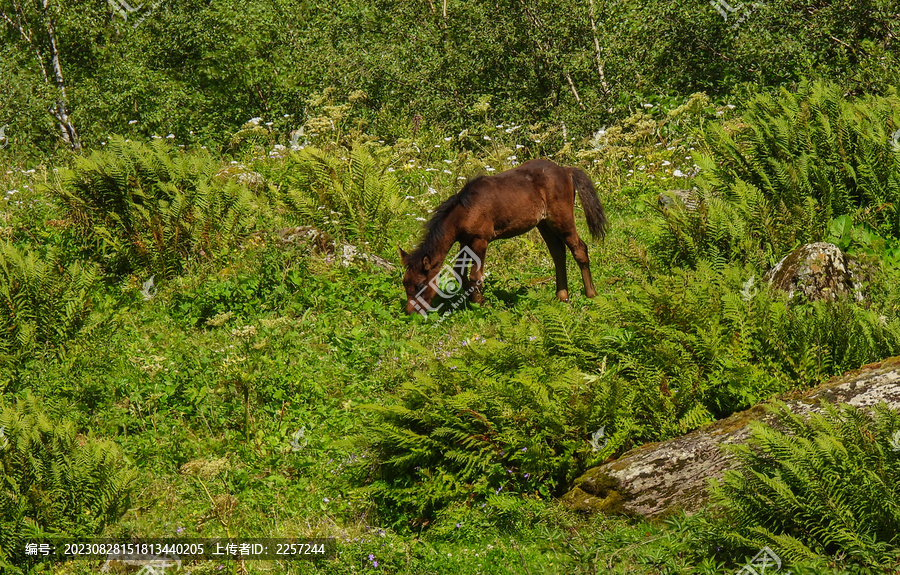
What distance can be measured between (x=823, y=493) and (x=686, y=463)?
1374 mm

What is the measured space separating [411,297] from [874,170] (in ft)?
18.7

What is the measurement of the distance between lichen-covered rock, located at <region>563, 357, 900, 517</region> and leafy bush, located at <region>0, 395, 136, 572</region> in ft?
12.3

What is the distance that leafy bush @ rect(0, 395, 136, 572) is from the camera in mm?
7020

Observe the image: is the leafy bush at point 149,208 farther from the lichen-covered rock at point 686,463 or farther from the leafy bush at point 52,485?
the lichen-covered rock at point 686,463

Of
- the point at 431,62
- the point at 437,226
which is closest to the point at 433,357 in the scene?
the point at 437,226

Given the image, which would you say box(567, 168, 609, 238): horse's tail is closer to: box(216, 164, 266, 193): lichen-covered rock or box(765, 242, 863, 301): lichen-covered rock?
box(765, 242, 863, 301): lichen-covered rock

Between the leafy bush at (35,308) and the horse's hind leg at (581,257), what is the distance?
5.99m

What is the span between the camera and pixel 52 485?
7.22 m

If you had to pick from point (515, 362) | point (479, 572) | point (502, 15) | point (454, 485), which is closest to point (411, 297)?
point (515, 362)

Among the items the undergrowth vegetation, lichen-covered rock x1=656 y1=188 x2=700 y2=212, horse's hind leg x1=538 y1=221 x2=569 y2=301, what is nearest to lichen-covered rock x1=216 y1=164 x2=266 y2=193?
the undergrowth vegetation

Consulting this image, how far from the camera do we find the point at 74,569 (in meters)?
6.94

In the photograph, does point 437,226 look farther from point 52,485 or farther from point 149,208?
point 52,485

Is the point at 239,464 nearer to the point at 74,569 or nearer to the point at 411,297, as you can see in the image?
the point at 74,569

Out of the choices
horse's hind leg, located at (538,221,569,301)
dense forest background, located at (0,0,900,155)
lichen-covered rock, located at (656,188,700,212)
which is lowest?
horse's hind leg, located at (538,221,569,301)
